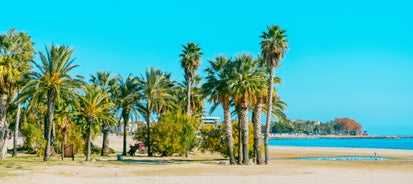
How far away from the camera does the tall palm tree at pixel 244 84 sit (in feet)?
129

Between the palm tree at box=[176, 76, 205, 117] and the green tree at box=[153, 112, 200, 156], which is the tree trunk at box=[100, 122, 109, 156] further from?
the palm tree at box=[176, 76, 205, 117]

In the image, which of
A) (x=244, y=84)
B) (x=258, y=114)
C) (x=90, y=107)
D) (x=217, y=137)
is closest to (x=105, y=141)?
(x=217, y=137)

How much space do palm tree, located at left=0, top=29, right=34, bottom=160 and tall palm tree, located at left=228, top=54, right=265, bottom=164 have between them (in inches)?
715

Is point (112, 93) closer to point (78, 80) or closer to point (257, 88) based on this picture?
point (78, 80)

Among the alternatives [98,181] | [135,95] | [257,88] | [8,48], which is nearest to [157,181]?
[98,181]

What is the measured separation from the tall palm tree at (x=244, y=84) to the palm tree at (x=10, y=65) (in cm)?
1815

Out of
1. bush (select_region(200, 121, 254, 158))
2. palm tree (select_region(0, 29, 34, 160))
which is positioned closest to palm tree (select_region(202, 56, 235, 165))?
bush (select_region(200, 121, 254, 158))

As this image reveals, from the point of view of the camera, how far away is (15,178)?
2498 centimetres

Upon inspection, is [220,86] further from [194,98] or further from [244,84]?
[194,98]

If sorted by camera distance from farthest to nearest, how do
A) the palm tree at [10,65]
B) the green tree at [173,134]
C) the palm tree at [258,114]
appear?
the green tree at [173,134]
the palm tree at [258,114]
the palm tree at [10,65]

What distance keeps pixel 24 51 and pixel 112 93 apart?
15424 mm

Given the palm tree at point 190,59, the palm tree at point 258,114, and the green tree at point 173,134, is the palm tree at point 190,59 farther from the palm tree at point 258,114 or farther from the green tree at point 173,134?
the palm tree at point 258,114

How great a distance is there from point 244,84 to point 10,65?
19599 millimetres

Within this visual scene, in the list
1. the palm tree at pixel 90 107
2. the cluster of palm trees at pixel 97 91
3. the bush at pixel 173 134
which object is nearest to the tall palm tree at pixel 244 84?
the cluster of palm trees at pixel 97 91
